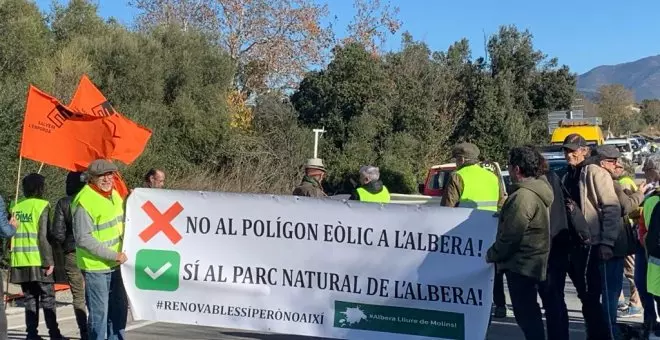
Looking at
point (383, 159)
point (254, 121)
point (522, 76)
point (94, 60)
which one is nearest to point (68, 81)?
point (94, 60)

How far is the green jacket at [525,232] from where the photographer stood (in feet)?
20.4

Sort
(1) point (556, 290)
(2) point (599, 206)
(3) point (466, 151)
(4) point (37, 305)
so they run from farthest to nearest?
1. (4) point (37, 305)
2. (3) point (466, 151)
3. (2) point (599, 206)
4. (1) point (556, 290)

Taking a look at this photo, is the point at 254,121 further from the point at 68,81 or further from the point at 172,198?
the point at 172,198

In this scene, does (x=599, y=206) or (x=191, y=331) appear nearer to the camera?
(x=599, y=206)

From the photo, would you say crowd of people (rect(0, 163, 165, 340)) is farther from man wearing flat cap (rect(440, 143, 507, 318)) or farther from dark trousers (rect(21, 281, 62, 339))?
man wearing flat cap (rect(440, 143, 507, 318))

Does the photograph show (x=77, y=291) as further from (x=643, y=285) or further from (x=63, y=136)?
(x=643, y=285)

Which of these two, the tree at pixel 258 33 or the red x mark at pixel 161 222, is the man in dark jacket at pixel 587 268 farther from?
the tree at pixel 258 33

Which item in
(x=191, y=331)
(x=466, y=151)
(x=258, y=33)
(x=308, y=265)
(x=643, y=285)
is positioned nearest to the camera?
(x=308, y=265)

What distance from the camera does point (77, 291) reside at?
7844 millimetres

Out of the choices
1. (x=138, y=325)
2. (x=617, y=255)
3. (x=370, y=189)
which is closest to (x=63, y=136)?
(x=138, y=325)

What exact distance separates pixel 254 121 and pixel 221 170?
5.40m

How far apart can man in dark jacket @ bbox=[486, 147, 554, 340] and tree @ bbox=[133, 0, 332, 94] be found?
28.6 metres

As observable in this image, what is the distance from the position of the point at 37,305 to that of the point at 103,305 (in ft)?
6.45

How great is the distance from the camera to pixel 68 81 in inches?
783
